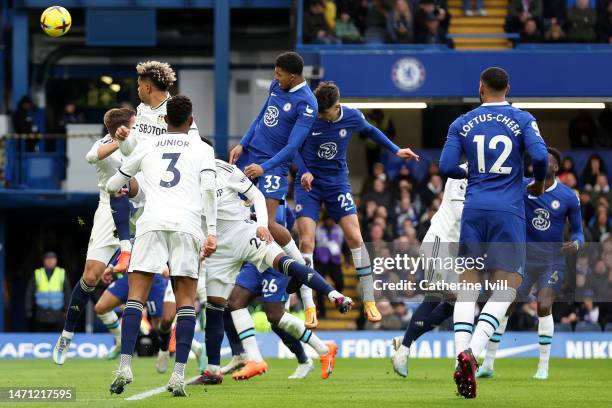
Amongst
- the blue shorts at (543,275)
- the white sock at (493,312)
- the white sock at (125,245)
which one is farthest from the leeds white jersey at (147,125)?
the blue shorts at (543,275)

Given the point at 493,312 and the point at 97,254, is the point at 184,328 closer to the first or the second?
the point at 493,312

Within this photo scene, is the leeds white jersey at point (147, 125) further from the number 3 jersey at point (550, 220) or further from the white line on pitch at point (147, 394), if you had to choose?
the number 3 jersey at point (550, 220)

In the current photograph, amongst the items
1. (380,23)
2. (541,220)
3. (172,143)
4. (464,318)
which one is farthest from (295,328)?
(380,23)

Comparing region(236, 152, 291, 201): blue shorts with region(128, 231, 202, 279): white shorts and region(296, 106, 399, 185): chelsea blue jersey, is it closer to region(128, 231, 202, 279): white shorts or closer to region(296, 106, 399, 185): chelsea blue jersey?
region(296, 106, 399, 185): chelsea blue jersey

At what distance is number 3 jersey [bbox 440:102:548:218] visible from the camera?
10711 millimetres

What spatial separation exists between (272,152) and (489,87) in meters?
3.59

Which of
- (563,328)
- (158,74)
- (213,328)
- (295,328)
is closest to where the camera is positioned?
(158,74)

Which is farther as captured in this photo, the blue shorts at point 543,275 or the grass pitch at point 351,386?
the blue shorts at point 543,275

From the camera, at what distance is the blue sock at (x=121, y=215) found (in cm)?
1374

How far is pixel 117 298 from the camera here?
1550 cm

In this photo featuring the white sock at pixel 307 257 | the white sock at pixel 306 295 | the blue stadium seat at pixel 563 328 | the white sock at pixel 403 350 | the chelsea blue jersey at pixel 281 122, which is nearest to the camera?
the chelsea blue jersey at pixel 281 122

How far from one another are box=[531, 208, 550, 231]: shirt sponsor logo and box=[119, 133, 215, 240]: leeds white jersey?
5193 mm

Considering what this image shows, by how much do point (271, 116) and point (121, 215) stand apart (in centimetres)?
185

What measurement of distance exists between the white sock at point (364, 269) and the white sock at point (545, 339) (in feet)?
6.37
